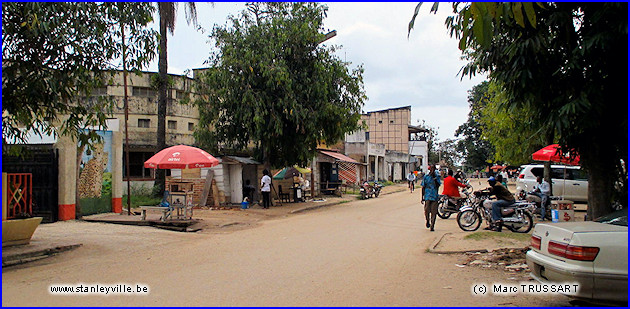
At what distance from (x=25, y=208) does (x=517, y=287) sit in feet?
37.7

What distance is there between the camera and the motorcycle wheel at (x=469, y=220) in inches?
507

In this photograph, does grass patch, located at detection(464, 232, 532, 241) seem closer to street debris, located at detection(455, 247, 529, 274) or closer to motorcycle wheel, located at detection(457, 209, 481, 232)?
motorcycle wheel, located at detection(457, 209, 481, 232)

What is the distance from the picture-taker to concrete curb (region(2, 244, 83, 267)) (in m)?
8.64

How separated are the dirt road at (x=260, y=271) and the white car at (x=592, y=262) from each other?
0.82 metres

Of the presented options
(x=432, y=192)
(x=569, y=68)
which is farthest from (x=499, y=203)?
(x=569, y=68)

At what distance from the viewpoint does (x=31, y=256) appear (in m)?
9.23

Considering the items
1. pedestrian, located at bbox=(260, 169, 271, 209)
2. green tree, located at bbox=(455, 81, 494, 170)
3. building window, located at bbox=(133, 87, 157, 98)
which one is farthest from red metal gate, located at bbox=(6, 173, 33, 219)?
green tree, located at bbox=(455, 81, 494, 170)

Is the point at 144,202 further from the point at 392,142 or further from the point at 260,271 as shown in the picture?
the point at 392,142

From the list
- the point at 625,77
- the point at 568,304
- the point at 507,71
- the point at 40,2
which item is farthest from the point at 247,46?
the point at 568,304

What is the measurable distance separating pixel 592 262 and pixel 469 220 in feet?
25.9

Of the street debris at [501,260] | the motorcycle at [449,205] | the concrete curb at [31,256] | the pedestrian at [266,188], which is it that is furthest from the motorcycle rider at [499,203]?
the pedestrian at [266,188]

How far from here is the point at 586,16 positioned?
7.21 metres

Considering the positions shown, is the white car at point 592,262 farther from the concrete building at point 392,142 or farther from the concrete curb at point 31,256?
the concrete building at point 392,142

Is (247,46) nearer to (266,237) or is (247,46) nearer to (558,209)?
(266,237)
